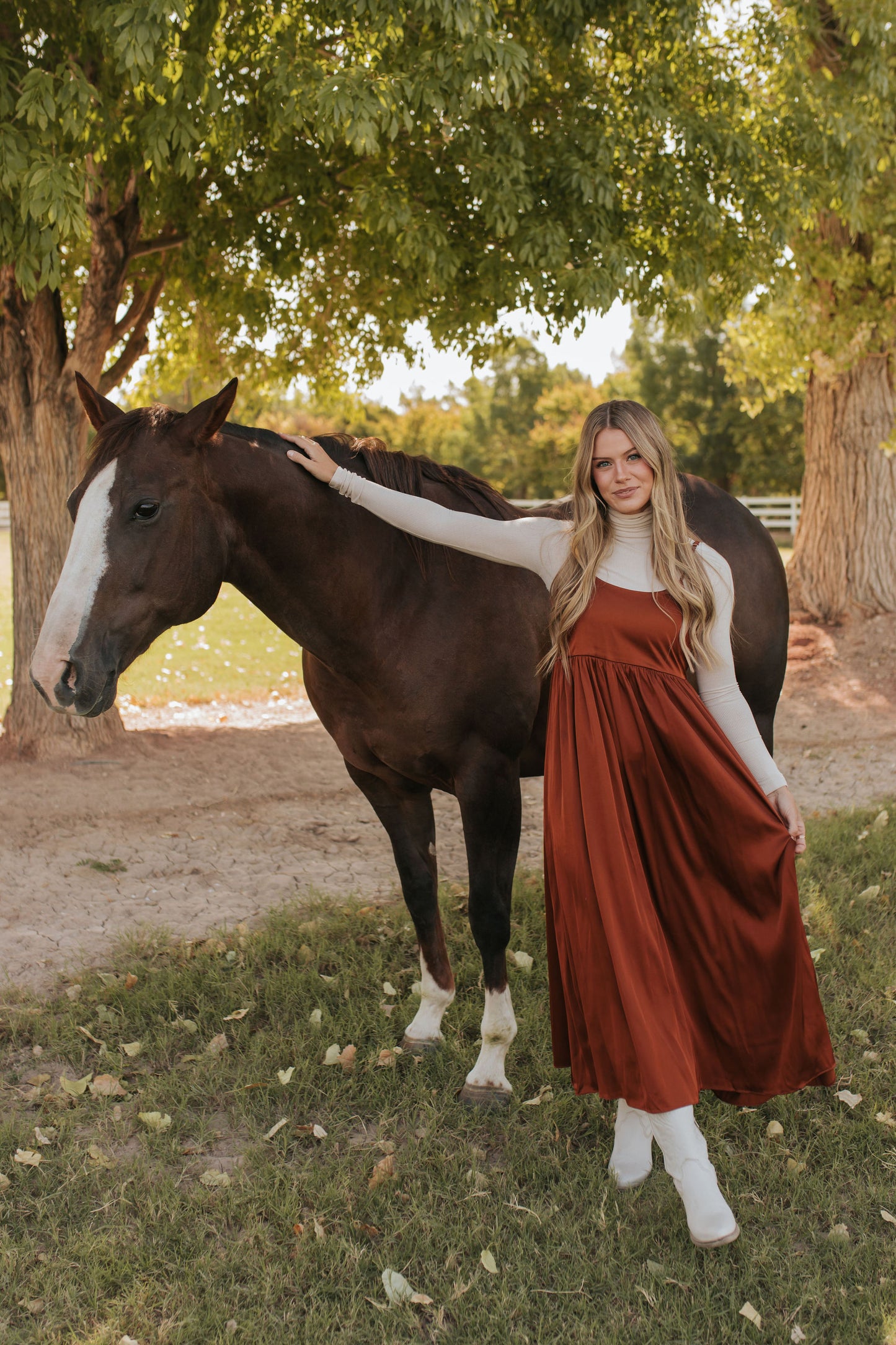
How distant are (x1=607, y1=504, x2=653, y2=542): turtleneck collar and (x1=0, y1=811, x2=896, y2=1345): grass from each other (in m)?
1.85

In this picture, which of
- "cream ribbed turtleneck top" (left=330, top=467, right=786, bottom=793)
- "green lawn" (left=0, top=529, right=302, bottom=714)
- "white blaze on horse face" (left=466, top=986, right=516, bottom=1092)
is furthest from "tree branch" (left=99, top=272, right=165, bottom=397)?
"white blaze on horse face" (left=466, top=986, right=516, bottom=1092)

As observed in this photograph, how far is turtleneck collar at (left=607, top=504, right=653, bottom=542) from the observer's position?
278 centimetres

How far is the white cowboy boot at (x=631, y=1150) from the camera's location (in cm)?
282

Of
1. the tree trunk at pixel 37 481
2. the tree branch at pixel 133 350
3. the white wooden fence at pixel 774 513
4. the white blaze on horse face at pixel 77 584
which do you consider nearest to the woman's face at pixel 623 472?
the white blaze on horse face at pixel 77 584

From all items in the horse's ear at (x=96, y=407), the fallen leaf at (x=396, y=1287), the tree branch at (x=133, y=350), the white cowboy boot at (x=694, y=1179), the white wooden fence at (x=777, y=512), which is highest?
the tree branch at (x=133, y=350)

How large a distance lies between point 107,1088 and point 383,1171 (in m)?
1.06

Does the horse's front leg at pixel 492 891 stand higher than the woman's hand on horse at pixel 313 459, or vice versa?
the woman's hand on horse at pixel 313 459

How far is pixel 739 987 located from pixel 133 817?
15.4ft

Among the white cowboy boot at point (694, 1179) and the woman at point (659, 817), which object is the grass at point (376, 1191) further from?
the woman at point (659, 817)

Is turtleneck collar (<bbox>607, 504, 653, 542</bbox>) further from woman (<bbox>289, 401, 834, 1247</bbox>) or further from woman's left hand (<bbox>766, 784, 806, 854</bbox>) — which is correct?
woman's left hand (<bbox>766, 784, 806, 854</bbox>)

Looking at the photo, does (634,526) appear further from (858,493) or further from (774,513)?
(774,513)

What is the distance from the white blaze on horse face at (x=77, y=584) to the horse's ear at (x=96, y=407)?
0.27m

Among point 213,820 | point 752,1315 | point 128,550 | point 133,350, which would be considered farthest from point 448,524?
point 133,350

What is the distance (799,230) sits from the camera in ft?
33.6
